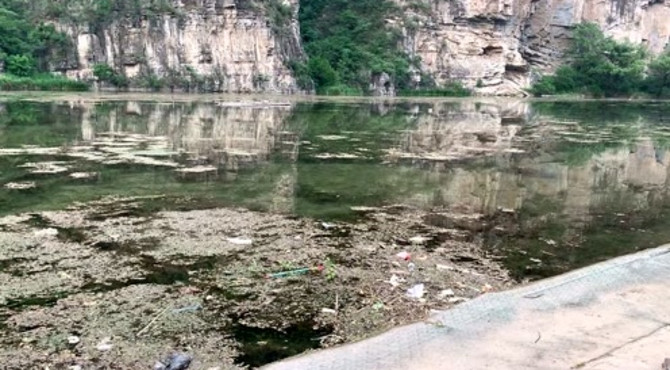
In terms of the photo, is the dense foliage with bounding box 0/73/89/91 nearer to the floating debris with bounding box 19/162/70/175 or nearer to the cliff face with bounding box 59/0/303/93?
the cliff face with bounding box 59/0/303/93

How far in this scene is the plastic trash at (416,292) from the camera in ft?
18.1

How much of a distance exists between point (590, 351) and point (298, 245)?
10.9 ft

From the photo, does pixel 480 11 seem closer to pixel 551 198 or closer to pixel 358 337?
pixel 551 198

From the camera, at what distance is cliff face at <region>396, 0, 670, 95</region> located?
2376 inches

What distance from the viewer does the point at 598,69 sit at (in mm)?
63188

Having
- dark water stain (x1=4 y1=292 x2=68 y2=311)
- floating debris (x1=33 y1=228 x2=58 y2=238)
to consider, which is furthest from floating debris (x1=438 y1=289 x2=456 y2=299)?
floating debris (x1=33 y1=228 x2=58 y2=238)

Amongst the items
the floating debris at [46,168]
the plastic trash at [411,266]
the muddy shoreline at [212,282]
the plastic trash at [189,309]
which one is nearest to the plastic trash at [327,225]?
the muddy shoreline at [212,282]

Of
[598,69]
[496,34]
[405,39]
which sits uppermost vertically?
[496,34]

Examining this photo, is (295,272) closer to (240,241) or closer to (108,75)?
(240,241)

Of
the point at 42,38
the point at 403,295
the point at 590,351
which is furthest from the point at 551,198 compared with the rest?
the point at 42,38

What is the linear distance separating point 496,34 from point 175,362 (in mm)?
62646

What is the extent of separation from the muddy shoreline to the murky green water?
678 mm

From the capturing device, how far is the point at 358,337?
4.64m

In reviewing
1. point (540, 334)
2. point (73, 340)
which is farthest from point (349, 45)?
point (73, 340)
